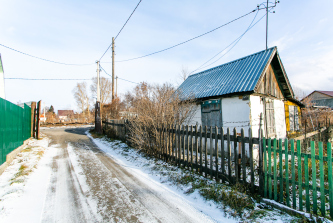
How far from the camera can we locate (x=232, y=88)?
324 inches

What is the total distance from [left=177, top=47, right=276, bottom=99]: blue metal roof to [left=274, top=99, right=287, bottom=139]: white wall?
283cm

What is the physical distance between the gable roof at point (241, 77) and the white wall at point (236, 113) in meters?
0.52

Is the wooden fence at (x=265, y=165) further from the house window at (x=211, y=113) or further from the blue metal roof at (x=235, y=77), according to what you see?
the blue metal roof at (x=235, y=77)

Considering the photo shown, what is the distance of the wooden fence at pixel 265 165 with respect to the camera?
296 centimetres

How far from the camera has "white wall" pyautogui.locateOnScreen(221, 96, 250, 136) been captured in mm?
7695

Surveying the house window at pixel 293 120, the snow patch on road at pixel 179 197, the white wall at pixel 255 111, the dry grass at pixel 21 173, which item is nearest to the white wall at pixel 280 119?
the house window at pixel 293 120

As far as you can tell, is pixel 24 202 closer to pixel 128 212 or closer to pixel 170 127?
pixel 128 212

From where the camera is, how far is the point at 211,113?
9.18m

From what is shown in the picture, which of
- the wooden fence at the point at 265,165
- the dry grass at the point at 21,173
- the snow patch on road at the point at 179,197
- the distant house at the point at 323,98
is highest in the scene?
the distant house at the point at 323,98

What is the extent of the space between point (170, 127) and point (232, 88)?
3974 millimetres

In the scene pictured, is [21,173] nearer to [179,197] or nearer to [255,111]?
[179,197]

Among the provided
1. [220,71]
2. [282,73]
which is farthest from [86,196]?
[282,73]

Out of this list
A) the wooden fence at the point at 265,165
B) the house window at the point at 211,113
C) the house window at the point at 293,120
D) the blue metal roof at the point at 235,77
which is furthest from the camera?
the house window at the point at 293,120

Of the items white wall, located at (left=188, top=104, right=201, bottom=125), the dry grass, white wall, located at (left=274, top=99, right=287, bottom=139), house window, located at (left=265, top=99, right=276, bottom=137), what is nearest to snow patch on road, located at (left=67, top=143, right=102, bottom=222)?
the dry grass
